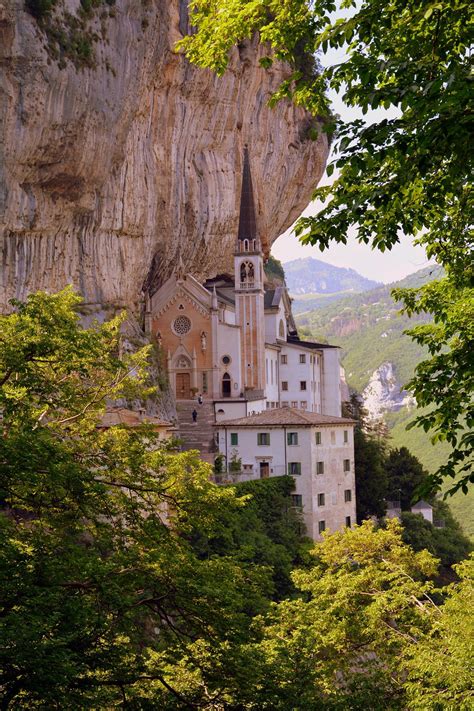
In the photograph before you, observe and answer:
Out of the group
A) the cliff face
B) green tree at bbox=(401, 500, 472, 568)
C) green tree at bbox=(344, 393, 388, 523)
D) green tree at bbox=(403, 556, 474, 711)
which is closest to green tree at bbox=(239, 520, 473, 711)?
green tree at bbox=(403, 556, 474, 711)

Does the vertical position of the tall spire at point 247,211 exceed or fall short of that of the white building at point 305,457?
it exceeds it

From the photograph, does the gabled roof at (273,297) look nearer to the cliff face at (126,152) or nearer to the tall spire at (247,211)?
the cliff face at (126,152)

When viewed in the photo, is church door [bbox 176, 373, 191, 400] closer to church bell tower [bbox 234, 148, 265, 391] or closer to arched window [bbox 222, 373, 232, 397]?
arched window [bbox 222, 373, 232, 397]

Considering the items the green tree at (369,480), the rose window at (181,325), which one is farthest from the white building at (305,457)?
the rose window at (181,325)

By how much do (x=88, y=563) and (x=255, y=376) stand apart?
2156 inches

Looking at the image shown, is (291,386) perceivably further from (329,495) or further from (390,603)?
(390,603)

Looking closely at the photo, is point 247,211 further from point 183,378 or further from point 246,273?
point 183,378

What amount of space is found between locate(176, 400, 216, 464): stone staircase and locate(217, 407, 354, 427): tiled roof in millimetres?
2595

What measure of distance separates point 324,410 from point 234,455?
28138 mm

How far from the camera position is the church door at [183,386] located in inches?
2712

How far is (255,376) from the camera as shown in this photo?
70.1 meters

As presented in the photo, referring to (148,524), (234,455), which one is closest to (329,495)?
(234,455)

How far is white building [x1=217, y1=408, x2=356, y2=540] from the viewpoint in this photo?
50.2m

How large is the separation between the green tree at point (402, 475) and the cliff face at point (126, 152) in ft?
58.7
